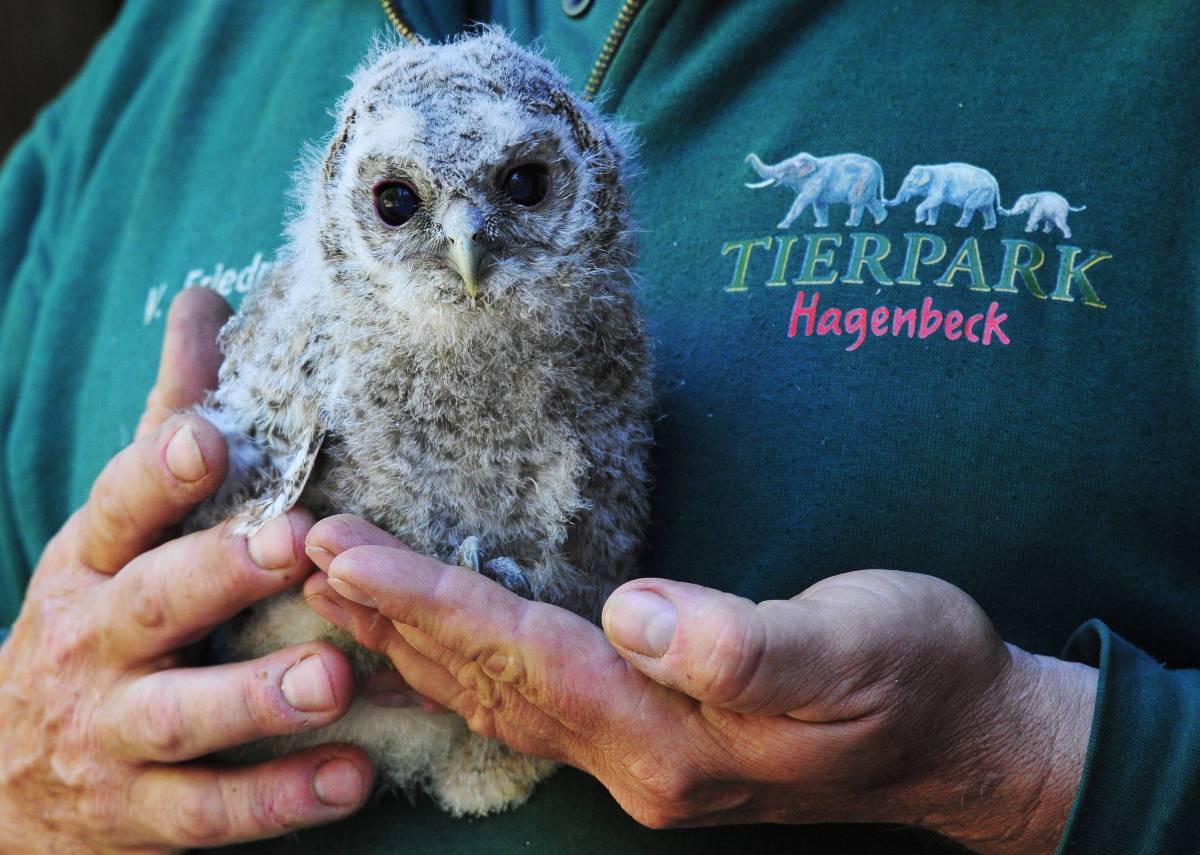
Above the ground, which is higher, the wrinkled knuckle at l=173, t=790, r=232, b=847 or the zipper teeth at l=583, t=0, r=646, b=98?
the zipper teeth at l=583, t=0, r=646, b=98

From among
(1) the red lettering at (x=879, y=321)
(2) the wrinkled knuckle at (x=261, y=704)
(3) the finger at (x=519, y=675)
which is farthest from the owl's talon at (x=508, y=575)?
(1) the red lettering at (x=879, y=321)

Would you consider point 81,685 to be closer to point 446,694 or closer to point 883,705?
point 446,694

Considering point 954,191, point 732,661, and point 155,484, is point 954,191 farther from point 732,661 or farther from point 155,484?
point 155,484

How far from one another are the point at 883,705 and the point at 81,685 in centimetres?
137

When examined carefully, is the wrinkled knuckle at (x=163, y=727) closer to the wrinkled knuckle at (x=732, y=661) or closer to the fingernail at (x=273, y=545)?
the fingernail at (x=273, y=545)

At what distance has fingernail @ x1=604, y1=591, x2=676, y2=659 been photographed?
1.38 meters

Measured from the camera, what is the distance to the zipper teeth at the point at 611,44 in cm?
224

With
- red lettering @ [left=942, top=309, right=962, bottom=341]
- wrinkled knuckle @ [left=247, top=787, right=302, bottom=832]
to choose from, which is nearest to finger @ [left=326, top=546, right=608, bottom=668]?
wrinkled knuckle @ [left=247, top=787, right=302, bottom=832]

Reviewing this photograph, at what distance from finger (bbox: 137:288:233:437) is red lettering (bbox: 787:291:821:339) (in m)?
1.10

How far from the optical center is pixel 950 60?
2049 mm

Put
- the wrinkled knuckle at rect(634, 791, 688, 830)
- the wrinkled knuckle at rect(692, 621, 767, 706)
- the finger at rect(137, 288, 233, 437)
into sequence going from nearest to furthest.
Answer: the wrinkled knuckle at rect(692, 621, 767, 706) → the wrinkled knuckle at rect(634, 791, 688, 830) → the finger at rect(137, 288, 233, 437)

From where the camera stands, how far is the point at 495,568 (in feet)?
5.47

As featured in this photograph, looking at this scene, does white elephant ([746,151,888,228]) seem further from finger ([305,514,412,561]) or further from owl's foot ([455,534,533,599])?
finger ([305,514,412,561])

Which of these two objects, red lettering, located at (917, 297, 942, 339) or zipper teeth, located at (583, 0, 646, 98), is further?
zipper teeth, located at (583, 0, 646, 98)
